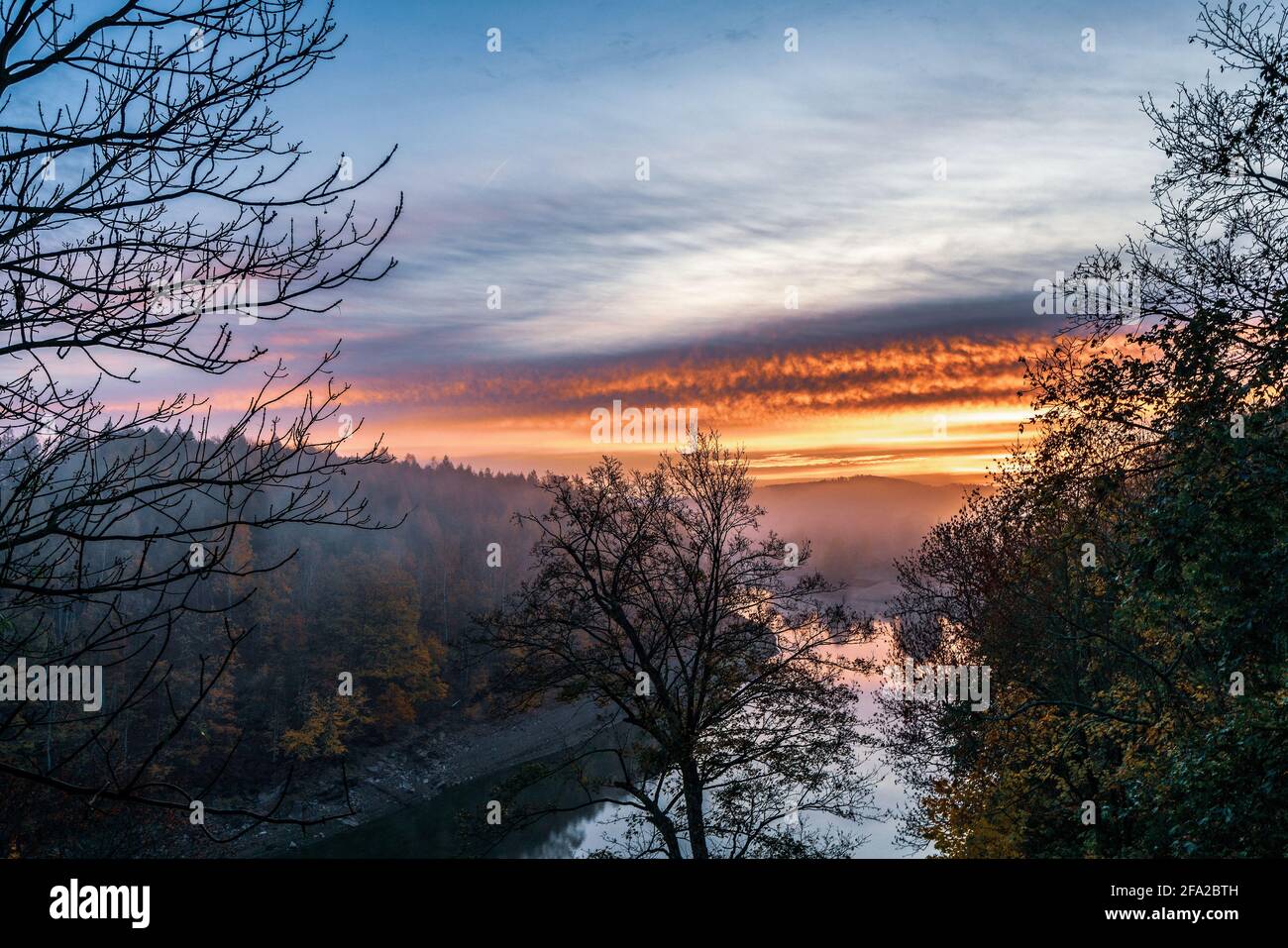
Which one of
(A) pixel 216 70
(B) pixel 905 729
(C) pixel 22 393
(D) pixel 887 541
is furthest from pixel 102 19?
(D) pixel 887 541

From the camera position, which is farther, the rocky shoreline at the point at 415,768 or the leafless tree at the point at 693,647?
the rocky shoreline at the point at 415,768

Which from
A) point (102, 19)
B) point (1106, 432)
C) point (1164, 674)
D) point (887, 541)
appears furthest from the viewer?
point (887, 541)

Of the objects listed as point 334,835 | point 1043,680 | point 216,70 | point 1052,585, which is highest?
point 216,70

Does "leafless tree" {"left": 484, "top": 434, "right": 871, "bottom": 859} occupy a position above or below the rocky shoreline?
above

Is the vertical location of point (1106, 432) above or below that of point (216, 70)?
below

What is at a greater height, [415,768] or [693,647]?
[693,647]

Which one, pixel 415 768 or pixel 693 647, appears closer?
pixel 693 647

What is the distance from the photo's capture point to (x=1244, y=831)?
940 centimetres

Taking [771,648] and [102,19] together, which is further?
[771,648]

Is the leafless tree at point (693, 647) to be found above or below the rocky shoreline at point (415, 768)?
above

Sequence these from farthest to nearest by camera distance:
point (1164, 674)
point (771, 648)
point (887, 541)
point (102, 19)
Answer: point (887, 541) → point (771, 648) → point (1164, 674) → point (102, 19)

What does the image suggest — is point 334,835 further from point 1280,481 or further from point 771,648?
point 1280,481

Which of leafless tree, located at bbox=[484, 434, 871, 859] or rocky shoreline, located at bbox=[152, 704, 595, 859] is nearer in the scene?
leafless tree, located at bbox=[484, 434, 871, 859]

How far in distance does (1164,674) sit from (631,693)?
8.96 metres
